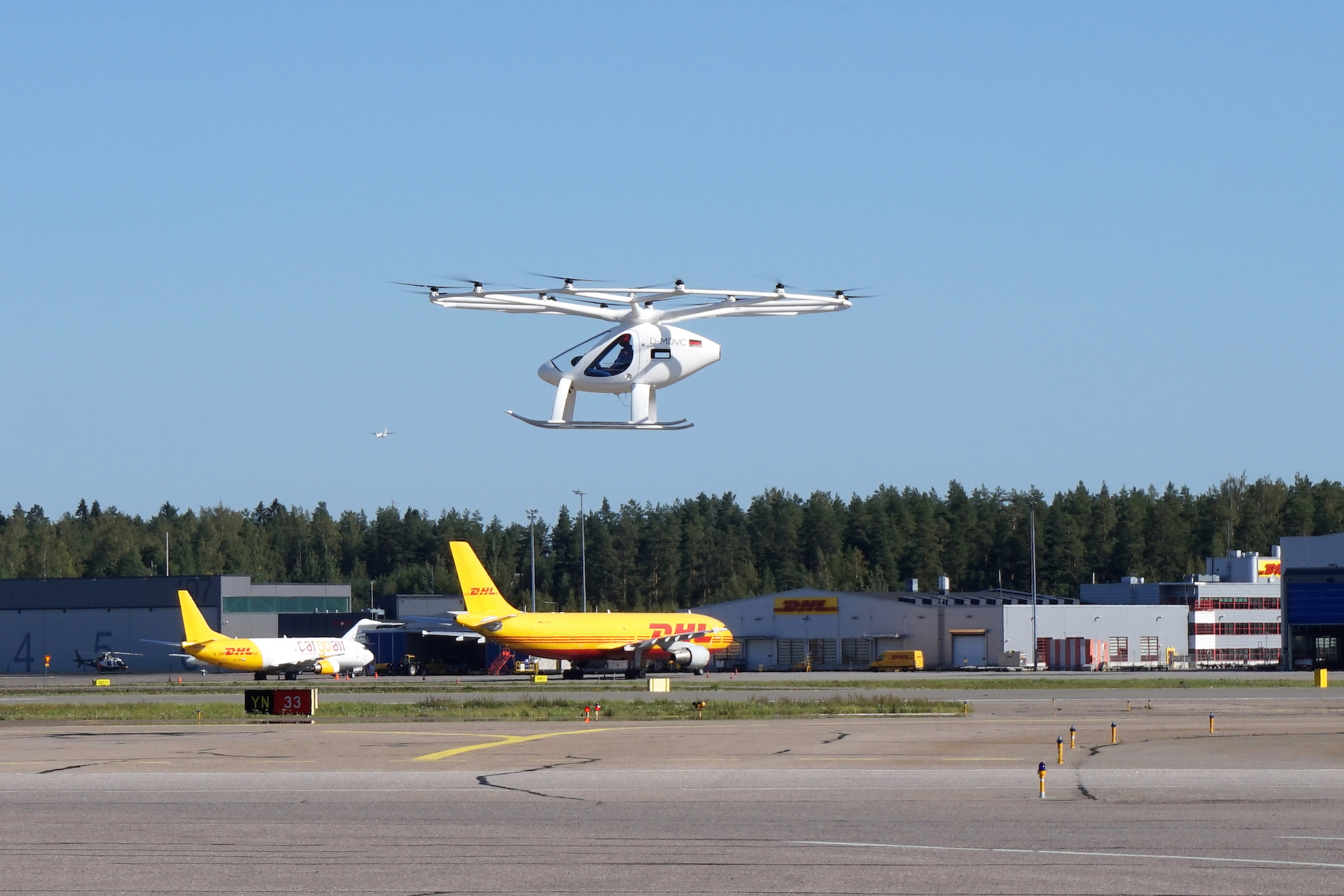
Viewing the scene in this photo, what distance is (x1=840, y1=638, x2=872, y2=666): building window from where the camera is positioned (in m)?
113

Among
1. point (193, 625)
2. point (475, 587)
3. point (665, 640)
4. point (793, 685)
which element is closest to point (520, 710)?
Result: point (793, 685)

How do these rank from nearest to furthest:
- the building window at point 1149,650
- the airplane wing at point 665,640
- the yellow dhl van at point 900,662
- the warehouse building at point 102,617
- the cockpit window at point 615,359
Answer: the cockpit window at point 615,359, the airplane wing at point 665,640, the yellow dhl van at point 900,662, the building window at point 1149,650, the warehouse building at point 102,617

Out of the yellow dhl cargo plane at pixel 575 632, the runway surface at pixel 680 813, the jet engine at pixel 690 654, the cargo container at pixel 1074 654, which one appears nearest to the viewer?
the runway surface at pixel 680 813

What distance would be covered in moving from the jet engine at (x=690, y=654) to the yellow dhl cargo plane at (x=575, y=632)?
4 centimetres

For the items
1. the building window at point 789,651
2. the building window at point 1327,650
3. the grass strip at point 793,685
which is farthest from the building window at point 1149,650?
the building window at point 789,651

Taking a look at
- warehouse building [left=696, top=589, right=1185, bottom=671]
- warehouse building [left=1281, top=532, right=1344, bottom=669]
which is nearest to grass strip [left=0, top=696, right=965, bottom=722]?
warehouse building [left=696, top=589, right=1185, bottom=671]

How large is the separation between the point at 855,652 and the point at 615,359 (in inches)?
3365

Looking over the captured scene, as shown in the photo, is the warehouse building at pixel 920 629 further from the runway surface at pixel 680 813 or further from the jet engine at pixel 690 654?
the runway surface at pixel 680 813

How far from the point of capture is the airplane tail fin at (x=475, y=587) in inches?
3467

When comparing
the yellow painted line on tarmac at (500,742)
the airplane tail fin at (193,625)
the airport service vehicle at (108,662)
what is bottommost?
the airport service vehicle at (108,662)

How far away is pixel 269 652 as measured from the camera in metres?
89.4

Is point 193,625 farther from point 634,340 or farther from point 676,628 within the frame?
point 634,340

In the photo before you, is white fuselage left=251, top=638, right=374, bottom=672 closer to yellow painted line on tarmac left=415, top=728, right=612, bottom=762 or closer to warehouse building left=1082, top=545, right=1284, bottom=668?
yellow painted line on tarmac left=415, top=728, right=612, bottom=762

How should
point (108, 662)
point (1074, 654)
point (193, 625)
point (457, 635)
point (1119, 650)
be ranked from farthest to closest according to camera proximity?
point (1119, 650), point (108, 662), point (1074, 654), point (457, 635), point (193, 625)
